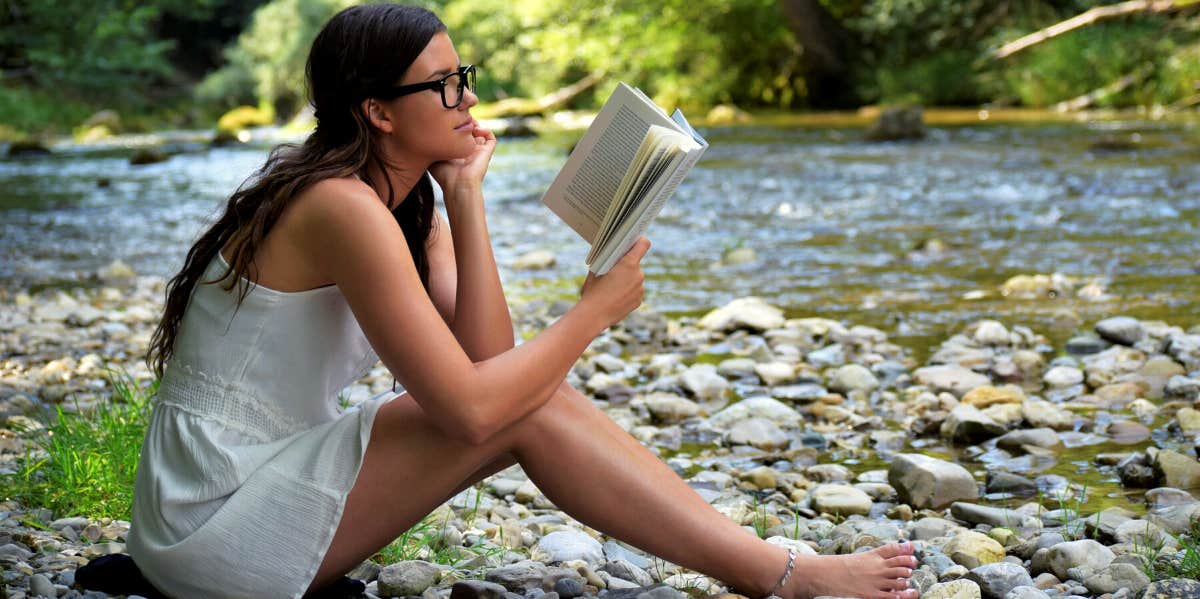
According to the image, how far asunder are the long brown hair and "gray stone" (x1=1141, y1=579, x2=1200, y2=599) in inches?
60.9

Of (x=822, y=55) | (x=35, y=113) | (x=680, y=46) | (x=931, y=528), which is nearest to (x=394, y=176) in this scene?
(x=931, y=528)

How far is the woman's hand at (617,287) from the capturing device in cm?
222

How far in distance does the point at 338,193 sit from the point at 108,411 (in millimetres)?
1644

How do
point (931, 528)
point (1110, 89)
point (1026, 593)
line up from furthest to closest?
point (1110, 89)
point (931, 528)
point (1026, 593)

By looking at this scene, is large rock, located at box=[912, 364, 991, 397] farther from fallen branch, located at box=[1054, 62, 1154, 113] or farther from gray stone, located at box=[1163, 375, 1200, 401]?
fallen branch, located at box=[1054, 62, 1154, 113]

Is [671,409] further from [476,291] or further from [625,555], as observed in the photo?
[476,291]

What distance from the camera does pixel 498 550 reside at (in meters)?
2.73

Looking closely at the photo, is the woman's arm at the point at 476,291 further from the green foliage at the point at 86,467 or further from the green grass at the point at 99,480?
the green foliage at the point at 86,467

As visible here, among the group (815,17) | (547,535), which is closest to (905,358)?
(547,535)

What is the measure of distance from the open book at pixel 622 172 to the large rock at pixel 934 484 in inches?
51.6

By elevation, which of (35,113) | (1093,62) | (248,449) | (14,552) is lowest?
(35,113)

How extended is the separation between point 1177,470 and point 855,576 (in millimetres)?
1283

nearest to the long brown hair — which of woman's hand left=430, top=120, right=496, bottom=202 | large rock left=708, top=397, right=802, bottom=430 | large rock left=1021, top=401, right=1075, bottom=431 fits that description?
woman's hand left=430, top=120, right=496, bottom=202

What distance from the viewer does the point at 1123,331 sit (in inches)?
183
